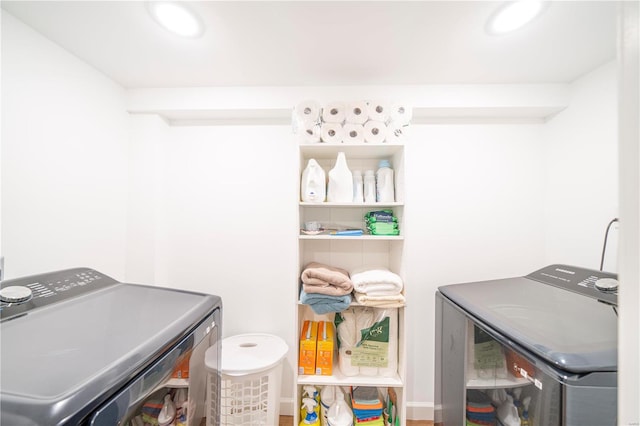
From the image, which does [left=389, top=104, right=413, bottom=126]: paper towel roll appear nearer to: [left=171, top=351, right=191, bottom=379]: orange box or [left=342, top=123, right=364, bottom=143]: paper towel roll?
[left=342, top=123, right=364, bottom=143]: paper towel roll

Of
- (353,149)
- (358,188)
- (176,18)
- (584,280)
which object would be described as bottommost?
(584,280)

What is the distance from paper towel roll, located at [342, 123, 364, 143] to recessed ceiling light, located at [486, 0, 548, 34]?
73 centimetres

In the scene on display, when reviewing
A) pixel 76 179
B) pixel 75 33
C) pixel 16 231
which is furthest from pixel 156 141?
pixel 16 231

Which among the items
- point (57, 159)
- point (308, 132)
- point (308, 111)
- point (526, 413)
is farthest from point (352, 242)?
point (57, 159)

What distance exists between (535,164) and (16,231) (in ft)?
9.90

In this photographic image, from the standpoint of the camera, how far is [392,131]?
57.7 inches

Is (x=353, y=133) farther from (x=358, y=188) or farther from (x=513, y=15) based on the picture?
(x=513, y=15)

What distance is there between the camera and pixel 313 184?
1464mm

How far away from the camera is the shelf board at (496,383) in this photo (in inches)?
33.0

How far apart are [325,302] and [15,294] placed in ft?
3.91

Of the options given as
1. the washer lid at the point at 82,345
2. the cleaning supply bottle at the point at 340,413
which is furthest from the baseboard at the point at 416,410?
the washer lid at the point at 82,345

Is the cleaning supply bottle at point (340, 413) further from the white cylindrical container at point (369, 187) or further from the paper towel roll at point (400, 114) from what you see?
the paper towel roll at point (400, 114)

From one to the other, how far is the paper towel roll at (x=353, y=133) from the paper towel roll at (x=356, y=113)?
29 millimetres

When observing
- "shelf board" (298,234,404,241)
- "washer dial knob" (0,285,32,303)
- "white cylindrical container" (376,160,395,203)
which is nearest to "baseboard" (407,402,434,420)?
"shelf board" (298,234,404,241)
